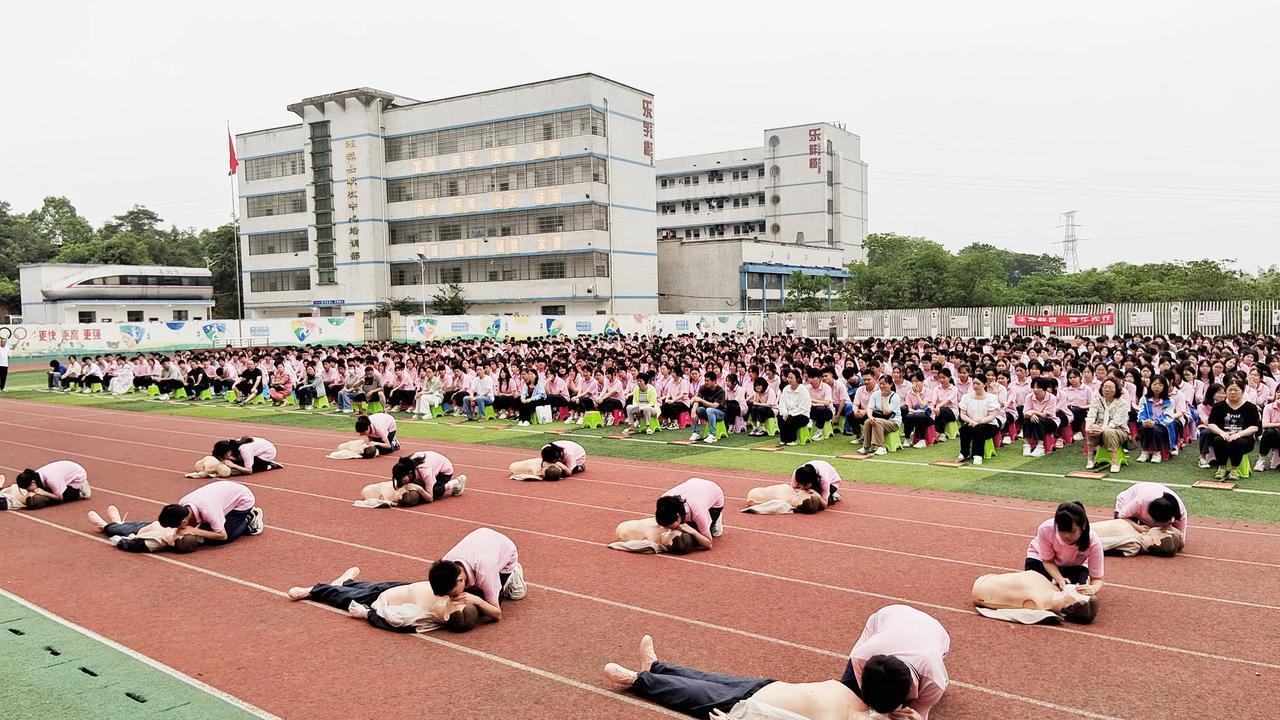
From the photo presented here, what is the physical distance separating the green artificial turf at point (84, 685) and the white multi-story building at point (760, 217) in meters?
48.6

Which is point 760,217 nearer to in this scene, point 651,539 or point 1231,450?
point 1231,450

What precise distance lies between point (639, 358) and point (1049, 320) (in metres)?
19.7

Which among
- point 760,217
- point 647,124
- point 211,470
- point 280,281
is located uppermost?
point 647,124

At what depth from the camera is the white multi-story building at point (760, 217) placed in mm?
55562

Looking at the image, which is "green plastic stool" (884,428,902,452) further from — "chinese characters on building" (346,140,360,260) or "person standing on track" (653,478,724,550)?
"chinese characters on building" (346,140,360,260)

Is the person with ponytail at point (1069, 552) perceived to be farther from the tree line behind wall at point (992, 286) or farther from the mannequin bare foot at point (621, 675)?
the tree line behind wall at point (992, 286)

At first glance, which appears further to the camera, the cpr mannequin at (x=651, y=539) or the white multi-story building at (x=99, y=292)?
the white multi-story building at (x=99, y=292)

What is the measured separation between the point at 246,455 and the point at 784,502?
8591 millimetres

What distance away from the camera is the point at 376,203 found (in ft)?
177

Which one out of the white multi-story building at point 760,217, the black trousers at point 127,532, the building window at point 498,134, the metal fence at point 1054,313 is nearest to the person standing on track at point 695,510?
the black trousers at point 127,532

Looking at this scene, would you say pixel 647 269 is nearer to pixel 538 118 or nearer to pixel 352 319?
pixel 538 118

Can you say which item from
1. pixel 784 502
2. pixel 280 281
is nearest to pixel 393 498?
pixel 784 502

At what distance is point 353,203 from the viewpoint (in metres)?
53.9

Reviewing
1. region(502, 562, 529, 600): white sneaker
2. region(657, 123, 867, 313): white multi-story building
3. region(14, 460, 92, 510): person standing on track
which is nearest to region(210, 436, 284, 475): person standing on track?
region(14, 460, 92, 510): person standing on track
